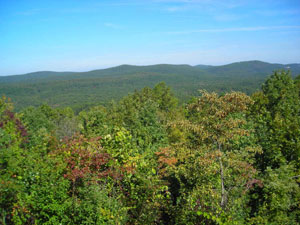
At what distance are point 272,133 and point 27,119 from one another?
40.8 metres

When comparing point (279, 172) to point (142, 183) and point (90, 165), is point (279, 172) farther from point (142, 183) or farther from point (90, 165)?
point (90, 165)

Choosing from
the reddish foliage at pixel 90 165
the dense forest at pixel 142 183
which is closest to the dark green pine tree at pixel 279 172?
the dense forest at pixel 142 183

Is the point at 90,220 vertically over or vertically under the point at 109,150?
under

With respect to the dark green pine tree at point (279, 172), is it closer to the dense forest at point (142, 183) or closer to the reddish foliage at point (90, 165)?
the dense forest at point (142, 183)

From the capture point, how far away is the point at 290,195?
9977 millimetres

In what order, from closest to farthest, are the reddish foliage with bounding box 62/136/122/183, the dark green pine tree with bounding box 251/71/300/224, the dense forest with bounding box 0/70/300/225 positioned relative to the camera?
1. the dense forest with bounding box 0/70/300/225
2. the reddish foliage with bounding box 62/136/122/183
3. the dark green pine tree with bounding box 251/71/300/224

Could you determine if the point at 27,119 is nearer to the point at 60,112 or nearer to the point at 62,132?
the point at 62,132

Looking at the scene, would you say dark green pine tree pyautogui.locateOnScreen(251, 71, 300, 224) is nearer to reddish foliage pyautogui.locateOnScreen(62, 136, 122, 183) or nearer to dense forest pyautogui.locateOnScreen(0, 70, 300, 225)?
dense forest pyautogui.locateOnScreen(0, 70, 300, 225)

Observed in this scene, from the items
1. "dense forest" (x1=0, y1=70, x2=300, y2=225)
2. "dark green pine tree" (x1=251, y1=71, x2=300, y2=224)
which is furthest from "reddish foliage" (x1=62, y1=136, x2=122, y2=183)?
"dark green pine tree" (x1=251, y1=71, x2=300, y2=224)

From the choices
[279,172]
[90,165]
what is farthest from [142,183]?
[279,172]

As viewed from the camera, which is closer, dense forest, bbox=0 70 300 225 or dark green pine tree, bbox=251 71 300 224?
dense forest, bbox=0 70 300 225

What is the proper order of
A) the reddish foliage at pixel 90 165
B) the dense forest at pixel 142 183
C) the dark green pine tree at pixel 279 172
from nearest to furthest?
the dense forest at pixel 142 183, the reddish foliage at pixel 90 165, the dark green pine tree at pixel 279 172

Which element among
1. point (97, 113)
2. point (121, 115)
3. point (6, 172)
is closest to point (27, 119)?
point (121, 115)

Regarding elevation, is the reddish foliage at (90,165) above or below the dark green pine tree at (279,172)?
above
